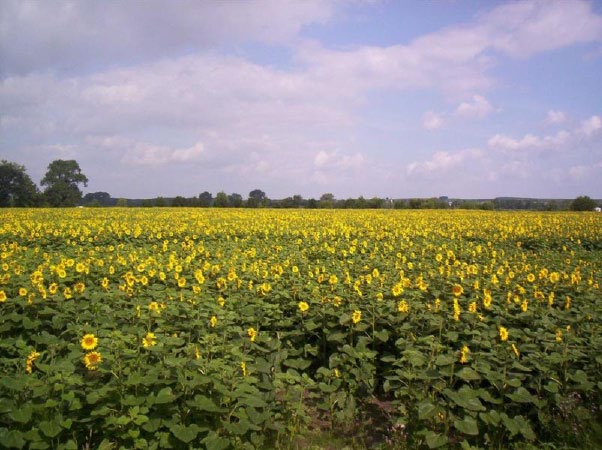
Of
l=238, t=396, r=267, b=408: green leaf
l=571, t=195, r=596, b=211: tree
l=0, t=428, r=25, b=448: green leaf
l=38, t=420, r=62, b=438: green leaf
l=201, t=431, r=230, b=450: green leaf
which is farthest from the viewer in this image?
l=571, t=195, r=596, b=211: tree

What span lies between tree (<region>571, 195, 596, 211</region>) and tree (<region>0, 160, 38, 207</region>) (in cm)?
6697

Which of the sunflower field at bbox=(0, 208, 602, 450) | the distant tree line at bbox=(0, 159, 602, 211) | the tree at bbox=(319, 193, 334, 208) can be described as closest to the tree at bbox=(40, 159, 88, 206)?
the distant tree line at bbox=(0, 159, 602, 211)

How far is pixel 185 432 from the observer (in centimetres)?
270

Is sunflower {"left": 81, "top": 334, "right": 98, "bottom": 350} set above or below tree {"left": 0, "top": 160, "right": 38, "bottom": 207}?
below

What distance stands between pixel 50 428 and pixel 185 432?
2.75ft

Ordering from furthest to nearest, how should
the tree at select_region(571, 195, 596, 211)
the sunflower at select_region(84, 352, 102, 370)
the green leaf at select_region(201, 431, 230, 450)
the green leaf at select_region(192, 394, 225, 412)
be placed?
1. the tree at select_region(571, 195, 596, 211)
2. the sunflower at select_region(84, 352, 102, 370)
3. the green leaf at select_region(192, 394, 225, 412)
4. the green leaf at select_region(201, 431, 230, 450)

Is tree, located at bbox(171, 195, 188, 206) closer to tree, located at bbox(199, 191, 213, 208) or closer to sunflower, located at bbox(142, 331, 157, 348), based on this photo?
tree, located at bbox(199, 191, 213, 208)

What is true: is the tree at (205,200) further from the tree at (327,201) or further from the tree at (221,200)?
the tree at (327,201)

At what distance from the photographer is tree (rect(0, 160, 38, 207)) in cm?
5488

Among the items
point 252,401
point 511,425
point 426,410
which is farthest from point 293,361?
point 511,425

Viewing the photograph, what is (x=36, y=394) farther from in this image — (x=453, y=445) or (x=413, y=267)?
(x=413, y=267)

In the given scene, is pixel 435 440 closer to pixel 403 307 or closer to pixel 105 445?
pixel 403 307

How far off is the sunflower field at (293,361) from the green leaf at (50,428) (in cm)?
1

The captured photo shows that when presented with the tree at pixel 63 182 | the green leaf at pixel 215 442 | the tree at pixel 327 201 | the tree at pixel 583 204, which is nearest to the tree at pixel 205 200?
the tree at pixel 327 201
